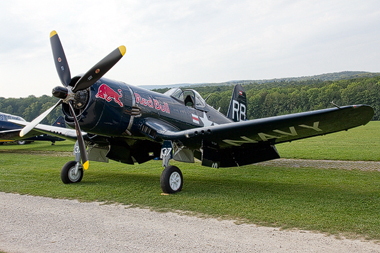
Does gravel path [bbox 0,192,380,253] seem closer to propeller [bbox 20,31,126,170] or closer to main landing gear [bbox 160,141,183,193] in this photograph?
main landing gear [bbox 160,141,183,193]

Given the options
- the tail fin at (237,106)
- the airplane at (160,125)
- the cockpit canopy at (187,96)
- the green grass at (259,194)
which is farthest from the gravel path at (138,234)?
the tail fin at (237,106)

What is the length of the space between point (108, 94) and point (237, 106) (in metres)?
6.18

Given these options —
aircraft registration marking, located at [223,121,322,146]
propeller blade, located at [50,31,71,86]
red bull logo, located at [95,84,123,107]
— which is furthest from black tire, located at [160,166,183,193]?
propeller blade, located at [50,31,71,86]

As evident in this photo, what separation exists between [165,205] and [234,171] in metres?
5.42

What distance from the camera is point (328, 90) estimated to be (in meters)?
74.8

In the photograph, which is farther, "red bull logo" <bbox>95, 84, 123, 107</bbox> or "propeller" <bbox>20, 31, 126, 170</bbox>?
"red bull logo" <bbox>95, 84, 123, 107</bbox>

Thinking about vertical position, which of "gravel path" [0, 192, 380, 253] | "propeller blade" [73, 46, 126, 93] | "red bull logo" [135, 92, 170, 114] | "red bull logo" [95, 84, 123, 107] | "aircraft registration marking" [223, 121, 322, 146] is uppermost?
"propeller blade" [73, 46, 126, 93]

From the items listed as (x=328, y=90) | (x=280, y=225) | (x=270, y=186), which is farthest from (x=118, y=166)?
(x=328, y=90)

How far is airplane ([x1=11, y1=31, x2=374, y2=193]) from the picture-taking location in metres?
5.98

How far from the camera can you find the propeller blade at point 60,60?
21.1ft

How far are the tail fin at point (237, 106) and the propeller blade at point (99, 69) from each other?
6.04 m

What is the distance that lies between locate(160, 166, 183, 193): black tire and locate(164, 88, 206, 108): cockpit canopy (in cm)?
245

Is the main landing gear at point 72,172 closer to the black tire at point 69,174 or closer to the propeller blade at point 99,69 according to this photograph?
the black tire at point 69,174

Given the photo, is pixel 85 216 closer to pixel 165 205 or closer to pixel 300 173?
pixel 165 205
